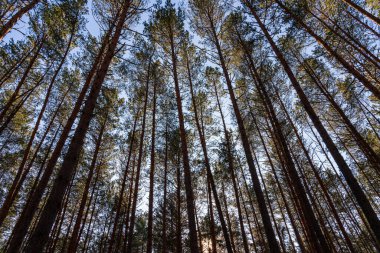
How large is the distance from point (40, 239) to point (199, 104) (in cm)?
1205

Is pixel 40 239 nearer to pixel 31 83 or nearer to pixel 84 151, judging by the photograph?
pixel 84 151

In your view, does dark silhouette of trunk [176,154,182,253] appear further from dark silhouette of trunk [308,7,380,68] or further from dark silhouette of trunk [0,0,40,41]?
dark silhouette of trunk [308,7,380,68]

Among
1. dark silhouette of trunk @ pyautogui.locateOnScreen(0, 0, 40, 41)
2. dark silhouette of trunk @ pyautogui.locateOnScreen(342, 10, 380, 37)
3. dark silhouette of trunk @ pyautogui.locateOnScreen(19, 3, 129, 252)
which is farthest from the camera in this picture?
dark silhouette of trunk @ pyautogui.locateOnScreen(342, 10, 380, 37)

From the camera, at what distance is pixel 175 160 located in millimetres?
14234

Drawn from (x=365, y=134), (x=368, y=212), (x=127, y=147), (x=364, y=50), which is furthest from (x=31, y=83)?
(x=365, y=134)

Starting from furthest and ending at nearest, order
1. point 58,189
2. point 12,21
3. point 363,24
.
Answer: point 363,24
point 12,21
point 58,189

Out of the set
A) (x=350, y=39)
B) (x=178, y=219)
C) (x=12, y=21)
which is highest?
(x=350, y=39)

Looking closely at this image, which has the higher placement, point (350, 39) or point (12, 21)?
point (350, 39)

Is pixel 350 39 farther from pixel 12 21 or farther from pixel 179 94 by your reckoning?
pixel 12 21

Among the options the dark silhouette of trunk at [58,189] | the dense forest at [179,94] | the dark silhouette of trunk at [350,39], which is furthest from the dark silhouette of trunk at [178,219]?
the dark silhouette of trunk at [350,39]

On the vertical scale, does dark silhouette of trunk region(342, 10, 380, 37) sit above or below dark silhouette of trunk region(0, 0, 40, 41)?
above

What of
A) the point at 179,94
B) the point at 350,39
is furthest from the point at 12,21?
the point at 350,39

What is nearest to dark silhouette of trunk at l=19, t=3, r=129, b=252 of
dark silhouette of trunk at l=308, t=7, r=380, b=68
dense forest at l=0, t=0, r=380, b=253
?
dense forest at l=0, t=0, r=380, b=253

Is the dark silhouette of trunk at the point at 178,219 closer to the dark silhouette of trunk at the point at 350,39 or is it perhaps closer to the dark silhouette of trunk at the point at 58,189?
the dark silhouette of trunk at the point at 58,189
